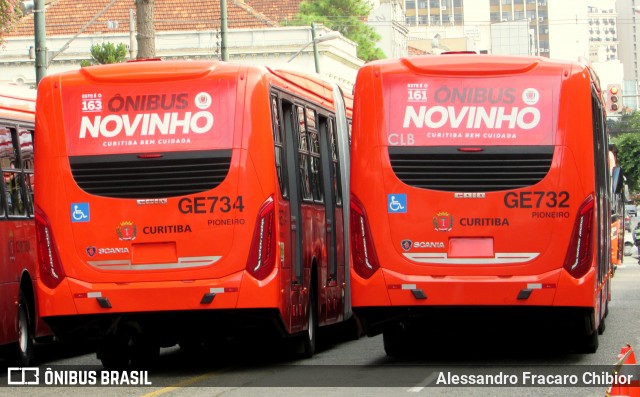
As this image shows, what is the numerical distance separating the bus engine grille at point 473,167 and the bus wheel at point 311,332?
2.40 m

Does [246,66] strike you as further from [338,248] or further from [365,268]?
[338,248]

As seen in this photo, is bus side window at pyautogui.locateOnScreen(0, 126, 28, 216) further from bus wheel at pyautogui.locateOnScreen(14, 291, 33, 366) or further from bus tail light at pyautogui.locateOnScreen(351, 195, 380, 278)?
bus tail light at pyautogui.locateOnScreen(351, 195, 380, 278)

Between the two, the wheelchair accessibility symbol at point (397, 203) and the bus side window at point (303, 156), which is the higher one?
the bus side window at point (303, 156)

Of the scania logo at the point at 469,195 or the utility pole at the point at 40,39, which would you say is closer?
the scania logo at the point at 469,195

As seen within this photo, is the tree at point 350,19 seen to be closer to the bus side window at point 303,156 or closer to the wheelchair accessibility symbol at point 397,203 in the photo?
the bus side window at point 303,156

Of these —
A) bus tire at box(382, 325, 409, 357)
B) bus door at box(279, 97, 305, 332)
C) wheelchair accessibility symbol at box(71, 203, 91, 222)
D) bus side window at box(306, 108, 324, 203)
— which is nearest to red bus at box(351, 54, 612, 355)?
bus door at box(279, 97, 305, 332)

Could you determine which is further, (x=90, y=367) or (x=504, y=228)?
(x=90, y=367)

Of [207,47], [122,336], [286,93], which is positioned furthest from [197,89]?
[207,47]

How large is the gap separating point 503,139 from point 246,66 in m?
2.55

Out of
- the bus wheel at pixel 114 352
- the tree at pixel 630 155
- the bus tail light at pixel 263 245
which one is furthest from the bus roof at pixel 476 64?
the tree at pixel 630 155

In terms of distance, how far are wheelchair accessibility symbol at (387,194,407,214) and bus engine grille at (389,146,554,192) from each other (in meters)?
A: 0.16

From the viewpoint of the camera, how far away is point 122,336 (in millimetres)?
15547

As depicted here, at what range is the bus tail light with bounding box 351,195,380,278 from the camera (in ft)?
49.4

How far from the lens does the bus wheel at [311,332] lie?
54.9 ft
